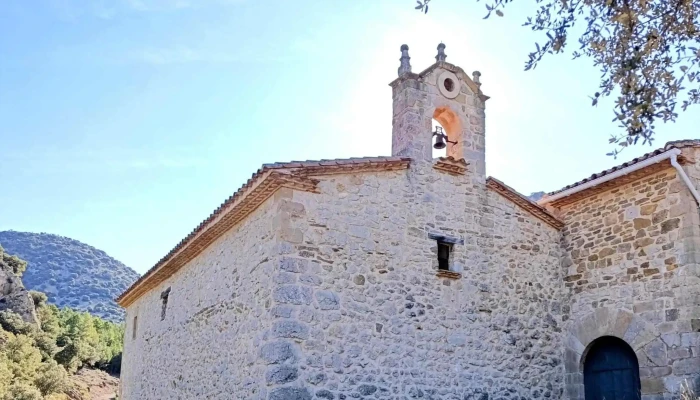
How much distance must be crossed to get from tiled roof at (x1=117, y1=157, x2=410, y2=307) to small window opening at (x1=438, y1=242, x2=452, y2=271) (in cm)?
141

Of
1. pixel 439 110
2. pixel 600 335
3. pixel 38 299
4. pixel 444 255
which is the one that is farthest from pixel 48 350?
pixel 600 335

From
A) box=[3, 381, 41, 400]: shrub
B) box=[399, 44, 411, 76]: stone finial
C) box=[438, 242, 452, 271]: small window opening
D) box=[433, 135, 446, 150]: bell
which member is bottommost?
box=[3, 381, 41, 400]: shrub

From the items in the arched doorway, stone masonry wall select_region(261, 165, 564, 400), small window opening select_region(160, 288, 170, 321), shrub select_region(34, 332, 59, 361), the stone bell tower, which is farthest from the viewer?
shrub select_region(34, 332, 59, 361)

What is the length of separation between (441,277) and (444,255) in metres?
0.47

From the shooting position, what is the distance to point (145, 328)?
50.2ft

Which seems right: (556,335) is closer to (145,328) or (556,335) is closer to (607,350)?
(607,350)

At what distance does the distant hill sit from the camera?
7038 centimetres

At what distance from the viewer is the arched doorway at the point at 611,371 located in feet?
31.8

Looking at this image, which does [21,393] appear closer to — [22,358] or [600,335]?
[22,358]

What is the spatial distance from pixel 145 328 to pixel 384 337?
823cm

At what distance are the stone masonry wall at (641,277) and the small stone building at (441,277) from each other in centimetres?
2

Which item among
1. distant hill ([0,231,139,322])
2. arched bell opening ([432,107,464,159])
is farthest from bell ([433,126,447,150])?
distant hill ([0,231,139,322])

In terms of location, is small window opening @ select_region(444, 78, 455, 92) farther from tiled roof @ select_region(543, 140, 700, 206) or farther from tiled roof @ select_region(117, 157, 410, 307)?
tiled roof @ select_region(543, 140, 700, 206)

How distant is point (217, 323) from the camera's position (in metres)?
10.5
